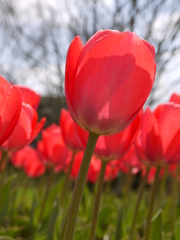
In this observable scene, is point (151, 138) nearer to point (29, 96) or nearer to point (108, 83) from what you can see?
point (108, 83)

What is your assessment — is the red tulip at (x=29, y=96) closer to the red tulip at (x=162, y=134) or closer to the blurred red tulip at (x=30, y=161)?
the red tulip at (x=162, y=134)

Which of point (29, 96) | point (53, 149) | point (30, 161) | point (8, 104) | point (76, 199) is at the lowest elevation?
point (30, 161)

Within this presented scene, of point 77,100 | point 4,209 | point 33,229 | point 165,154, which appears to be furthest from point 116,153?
point 33,229

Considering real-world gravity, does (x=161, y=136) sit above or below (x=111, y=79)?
below

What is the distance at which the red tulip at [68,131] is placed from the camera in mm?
1250

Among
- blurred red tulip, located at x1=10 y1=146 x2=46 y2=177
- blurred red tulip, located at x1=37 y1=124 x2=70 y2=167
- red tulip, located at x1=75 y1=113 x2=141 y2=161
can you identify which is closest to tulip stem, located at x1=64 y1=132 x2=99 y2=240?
red tulip, located at x1=75 y1=113 x2=141 y2=161

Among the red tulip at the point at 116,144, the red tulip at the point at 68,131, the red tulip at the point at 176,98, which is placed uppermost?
the red tulip at the point at 176,98

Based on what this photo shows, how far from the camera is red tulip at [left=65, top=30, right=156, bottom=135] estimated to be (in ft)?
1.79

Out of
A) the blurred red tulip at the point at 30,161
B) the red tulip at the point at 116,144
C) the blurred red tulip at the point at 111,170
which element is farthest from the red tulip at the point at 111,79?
the blurred red tulip at the point at 30,161

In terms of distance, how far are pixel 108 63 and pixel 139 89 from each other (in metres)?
0.07

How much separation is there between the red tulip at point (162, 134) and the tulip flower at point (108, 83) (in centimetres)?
27

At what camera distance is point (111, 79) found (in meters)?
0.55

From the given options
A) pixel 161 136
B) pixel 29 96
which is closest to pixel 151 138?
pixel 161 136

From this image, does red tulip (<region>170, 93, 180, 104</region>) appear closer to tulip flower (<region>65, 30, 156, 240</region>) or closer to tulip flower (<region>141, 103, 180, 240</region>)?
tulip flower (<region>141, 103, 180, 240</region>)
